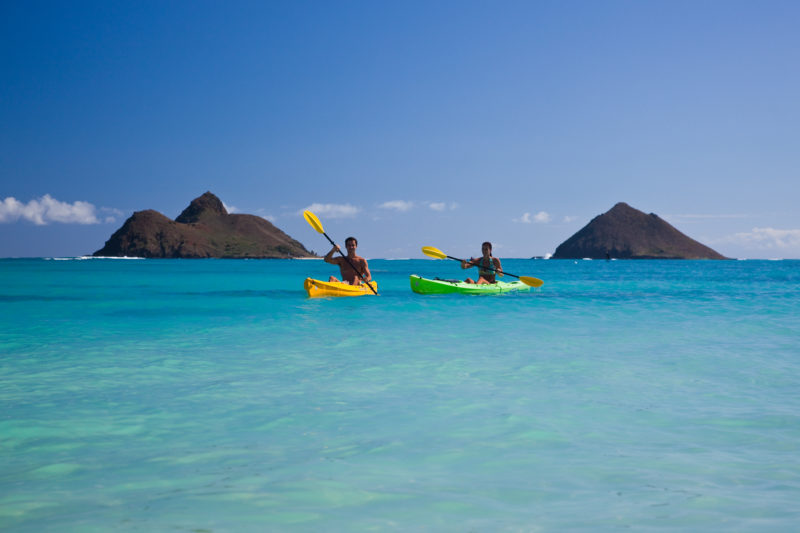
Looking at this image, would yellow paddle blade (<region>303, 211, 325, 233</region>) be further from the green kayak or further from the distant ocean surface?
the distant ocean surface

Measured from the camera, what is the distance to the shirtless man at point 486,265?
73.8 feet

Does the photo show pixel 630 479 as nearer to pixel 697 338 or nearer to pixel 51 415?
pixel 51 415

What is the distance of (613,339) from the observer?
12.5 m

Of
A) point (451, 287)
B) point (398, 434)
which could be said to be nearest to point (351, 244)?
point (451, 287)

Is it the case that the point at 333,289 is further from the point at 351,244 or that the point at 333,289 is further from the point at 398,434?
the point at 398,434

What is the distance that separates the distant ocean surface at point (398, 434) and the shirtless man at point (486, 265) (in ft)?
33.8

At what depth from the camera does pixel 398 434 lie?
548 centimetres

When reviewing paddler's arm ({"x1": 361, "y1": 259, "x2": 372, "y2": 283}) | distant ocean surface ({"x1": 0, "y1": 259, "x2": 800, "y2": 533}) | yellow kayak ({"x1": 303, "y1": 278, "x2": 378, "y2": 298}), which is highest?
paddler's arm ({"x1": 361, "y1": 259, "x2": 372, "y2": 283})

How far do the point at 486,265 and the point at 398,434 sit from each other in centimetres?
1813

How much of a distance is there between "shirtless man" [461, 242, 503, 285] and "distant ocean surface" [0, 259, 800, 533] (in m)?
10.3

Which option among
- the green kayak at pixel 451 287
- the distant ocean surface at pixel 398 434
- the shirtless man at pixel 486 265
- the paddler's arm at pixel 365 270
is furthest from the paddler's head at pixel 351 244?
the distant ocean surface at pixel 398 434

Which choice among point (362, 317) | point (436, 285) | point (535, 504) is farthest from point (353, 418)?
point (436, 285)

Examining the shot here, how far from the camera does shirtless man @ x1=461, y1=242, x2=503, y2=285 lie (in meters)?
22.5

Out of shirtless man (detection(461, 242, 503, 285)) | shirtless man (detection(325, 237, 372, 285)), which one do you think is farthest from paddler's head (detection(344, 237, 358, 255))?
shirtless man (detection(461, 242, 503, 285))
